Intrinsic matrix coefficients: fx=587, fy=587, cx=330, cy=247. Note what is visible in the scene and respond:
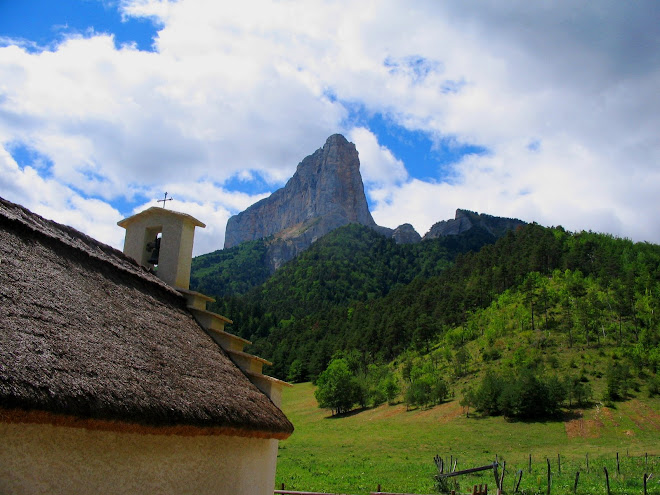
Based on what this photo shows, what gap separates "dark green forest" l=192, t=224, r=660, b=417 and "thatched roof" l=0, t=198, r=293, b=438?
4785 centimetres

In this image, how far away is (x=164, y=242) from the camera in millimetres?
13617

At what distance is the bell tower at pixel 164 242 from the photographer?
1337 centimetres

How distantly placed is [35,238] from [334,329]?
329 ft

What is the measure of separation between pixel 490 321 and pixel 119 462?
252 ft

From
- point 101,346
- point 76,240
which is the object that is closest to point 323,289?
point 76,240

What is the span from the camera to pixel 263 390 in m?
11.7

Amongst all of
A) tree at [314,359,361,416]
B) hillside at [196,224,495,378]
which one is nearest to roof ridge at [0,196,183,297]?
tree at [314,359,361,416]

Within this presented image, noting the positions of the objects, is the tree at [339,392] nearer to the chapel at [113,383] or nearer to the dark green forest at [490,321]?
the dark green forest at [490,321]

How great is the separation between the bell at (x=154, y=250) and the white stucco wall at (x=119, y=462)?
5.51 meters

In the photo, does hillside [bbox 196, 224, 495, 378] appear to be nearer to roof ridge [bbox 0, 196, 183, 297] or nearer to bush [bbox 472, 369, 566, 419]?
bush [bbox 472, 369, 566, 419]

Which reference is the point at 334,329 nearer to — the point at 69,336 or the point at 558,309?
the point at 558,309

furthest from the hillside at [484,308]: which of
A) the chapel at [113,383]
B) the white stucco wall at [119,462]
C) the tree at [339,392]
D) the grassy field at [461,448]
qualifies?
the white stucco wall at [119,462]

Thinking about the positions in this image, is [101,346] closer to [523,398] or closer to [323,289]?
[523,398]

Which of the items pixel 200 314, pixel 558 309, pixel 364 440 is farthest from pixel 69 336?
pixel 558 309
